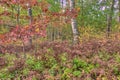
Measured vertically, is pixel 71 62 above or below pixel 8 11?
below

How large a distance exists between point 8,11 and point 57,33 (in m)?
15.1

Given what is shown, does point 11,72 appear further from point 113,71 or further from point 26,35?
point 113,71

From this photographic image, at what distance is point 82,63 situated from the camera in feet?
28.8

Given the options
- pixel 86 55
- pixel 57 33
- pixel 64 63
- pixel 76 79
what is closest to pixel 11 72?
pixel 64 63

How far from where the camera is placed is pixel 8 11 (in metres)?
10.2

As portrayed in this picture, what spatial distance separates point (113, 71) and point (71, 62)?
1679 mm

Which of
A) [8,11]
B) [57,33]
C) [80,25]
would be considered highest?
[8,11]

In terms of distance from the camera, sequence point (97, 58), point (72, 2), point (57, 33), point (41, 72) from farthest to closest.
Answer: point (57, 33)
point (72, 2)
point (97, 58)
point (41, 72)

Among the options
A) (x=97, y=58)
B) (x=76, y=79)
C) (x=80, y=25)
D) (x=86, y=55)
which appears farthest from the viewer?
(x=80, y=25)

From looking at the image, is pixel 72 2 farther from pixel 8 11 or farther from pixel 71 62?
pixel 71 62

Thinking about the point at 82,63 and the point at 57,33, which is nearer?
the point at 82,63

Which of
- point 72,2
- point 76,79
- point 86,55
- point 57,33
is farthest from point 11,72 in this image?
point 57,33

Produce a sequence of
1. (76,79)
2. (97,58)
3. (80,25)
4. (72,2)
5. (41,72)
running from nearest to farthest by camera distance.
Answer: (76,79)
(41,72)
(97,58)
(72,2)
(80,25)

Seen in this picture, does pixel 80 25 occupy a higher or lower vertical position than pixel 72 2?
lower
